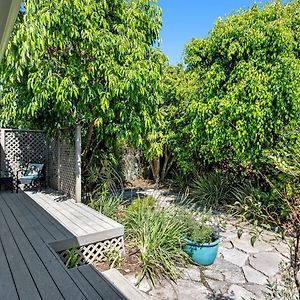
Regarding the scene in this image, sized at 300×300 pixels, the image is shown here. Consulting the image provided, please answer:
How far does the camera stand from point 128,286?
2.92 meters

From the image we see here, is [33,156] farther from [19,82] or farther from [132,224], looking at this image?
[132,224]

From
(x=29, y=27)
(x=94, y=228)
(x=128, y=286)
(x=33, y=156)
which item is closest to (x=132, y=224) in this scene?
(x=94, y=228)

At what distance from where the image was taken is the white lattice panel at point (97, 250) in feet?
12.3

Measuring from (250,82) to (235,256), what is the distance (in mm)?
3204

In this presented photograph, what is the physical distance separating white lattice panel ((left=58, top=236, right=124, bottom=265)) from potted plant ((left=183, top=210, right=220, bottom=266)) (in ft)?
3.33

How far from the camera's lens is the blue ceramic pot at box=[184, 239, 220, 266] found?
389 cm

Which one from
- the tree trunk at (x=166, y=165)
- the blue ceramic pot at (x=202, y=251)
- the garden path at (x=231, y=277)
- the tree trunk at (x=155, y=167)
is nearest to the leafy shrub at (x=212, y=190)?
the garden path at (x=231, y=277)

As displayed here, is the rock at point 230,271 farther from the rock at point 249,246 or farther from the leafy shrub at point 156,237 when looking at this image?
the rock at point 249,246

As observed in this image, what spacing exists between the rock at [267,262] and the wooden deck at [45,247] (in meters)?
2.09

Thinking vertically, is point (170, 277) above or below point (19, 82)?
below

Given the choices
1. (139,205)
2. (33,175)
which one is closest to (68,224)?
(139,205)

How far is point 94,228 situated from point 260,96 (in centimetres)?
381

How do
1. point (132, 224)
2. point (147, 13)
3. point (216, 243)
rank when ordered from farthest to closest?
1. point (147, 13)
2. point (132, 224)
3. point (216, 243)

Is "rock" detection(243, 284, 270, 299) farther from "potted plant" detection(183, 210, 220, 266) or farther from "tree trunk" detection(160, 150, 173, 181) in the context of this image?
"tree trunk" detection(160, 150, 173, 181)
